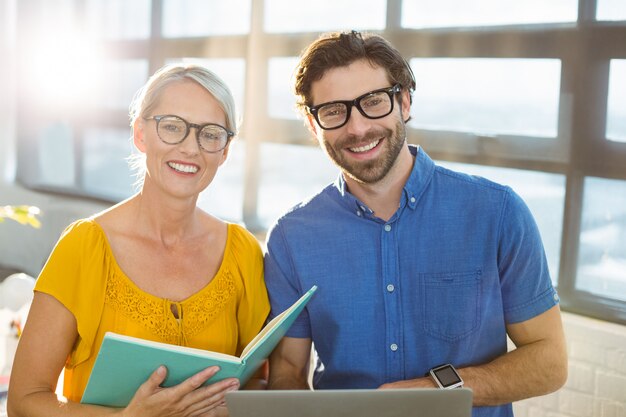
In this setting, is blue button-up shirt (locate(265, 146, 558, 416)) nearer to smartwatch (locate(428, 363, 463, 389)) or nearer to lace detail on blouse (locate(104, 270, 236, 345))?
smartwatch (locate(428, 363, 463, 389))

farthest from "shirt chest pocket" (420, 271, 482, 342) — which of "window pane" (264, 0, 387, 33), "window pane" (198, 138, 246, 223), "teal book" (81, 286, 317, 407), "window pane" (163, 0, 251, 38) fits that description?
"window pane" (163, 0, 251, 38)

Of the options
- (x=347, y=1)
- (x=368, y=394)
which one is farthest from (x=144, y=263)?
(x=347, y=1)

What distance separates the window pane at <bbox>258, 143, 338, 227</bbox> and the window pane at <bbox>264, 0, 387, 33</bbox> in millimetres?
578

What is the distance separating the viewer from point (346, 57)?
1955 mm

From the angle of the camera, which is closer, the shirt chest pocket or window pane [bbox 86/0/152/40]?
the shirt chest pocket

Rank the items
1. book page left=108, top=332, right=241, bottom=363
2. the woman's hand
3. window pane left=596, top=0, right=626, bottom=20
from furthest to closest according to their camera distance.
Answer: window pane left=596, top=0, right=626, bottom=20 < the woman's hand < book page left=108, top=332, right=241, bottom=363

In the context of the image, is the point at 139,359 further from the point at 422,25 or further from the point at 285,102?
the point at 285,102

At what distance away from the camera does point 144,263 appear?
6.39 feet

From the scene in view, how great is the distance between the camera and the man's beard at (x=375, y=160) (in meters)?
1.93

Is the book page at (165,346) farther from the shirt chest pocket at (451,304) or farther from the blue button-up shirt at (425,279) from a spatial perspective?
the shirt chest pocket at (451,304)

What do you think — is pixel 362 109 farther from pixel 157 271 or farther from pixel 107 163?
pixel 107 163

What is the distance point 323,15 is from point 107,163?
2021mm

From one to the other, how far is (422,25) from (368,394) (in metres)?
2.20

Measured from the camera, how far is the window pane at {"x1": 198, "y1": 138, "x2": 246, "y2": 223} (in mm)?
4254
